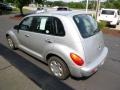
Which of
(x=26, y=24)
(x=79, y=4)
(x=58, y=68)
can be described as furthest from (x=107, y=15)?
(x=79, y=4)

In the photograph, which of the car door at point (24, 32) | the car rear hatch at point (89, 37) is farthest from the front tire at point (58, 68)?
the car door at point (24, 32)

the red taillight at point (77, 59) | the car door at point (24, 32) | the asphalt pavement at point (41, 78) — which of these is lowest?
the asphalt pavement at point (41, 78)

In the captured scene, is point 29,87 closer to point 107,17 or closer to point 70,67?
point 70,67

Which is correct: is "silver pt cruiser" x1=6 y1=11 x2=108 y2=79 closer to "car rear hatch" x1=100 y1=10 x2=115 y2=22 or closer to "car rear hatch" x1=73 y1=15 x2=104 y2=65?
"car rear hatch" x1=73 y1=15 x2=104 y2=65

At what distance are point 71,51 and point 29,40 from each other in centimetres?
191

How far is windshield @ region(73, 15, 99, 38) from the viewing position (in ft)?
13.8

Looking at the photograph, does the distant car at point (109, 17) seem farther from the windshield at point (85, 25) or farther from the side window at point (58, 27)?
the side window at point (58, 27)

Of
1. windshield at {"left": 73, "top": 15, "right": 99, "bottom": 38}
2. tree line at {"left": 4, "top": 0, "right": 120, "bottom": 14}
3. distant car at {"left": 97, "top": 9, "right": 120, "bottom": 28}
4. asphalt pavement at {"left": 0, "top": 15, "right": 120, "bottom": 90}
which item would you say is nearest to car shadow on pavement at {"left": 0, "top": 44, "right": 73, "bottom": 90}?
asphalt pavement at {"left": 0, "top": 15, "right": 120, "bottom": 90}

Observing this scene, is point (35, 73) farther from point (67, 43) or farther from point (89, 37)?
point (89, 37)

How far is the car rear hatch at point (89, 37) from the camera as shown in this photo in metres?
4.08

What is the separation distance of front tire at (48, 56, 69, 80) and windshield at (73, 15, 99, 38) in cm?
90

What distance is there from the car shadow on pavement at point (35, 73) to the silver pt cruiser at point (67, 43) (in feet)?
0.80

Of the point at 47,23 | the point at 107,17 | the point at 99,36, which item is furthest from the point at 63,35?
the point at 107,17

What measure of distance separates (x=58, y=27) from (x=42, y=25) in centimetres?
66
